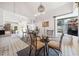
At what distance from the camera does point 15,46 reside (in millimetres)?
2344

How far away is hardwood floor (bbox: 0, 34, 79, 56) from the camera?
2.32 metres

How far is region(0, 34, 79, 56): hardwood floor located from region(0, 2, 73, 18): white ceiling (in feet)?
1.68

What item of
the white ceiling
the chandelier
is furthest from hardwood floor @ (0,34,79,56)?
the chandelier

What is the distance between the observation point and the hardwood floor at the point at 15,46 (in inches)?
91.5

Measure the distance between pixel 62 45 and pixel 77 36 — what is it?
0.34 meters

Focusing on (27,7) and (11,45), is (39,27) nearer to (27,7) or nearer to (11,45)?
(27,7)

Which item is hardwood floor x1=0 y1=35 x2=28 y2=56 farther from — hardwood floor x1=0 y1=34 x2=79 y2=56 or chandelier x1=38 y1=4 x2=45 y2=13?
chandelier x1=38 y1=4 x2=45 y2=13

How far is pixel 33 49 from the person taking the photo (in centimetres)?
238

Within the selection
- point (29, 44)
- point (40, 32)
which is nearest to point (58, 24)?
point (40, 32)

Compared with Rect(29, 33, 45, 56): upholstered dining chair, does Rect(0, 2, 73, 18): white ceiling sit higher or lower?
higher

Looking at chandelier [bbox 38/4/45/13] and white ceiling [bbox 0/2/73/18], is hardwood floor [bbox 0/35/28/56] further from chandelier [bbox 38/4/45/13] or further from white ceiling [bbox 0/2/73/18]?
chandelier [bbox 38/4/45/13]

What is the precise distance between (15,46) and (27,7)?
2.66 feet

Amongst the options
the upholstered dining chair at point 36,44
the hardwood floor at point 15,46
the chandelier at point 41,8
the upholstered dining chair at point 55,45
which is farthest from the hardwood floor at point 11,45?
the chandelier at point 41,8

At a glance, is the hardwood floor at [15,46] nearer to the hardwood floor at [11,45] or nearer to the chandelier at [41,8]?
the hardwood floor at [11,45]
